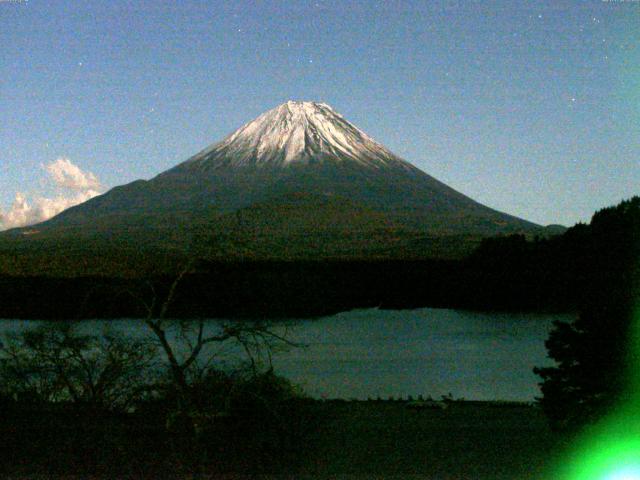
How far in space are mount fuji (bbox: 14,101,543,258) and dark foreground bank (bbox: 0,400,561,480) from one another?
18.8 m

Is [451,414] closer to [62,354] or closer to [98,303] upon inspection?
[62,354]

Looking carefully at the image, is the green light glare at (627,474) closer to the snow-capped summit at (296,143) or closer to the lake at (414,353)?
the lake at (414,353)

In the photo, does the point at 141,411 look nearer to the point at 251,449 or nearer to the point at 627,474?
the point at 251,449

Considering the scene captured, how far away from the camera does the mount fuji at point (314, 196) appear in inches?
1284

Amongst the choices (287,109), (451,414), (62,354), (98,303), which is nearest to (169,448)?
(62,354)

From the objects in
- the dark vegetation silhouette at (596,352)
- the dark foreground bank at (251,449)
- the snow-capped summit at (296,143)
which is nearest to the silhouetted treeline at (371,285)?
the dark foreground bank at (251,449)

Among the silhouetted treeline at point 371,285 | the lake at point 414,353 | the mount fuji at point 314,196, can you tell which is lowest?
the lake at point 414,353

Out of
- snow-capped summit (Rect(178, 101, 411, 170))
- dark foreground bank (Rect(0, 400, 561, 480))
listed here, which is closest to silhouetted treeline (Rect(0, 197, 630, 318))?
dark foreground bank (Rect(0, 400, 561, 480))

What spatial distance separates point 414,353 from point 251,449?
13492 millimetres

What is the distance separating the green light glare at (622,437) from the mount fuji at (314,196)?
65.5 feet

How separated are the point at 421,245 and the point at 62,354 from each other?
87.6 feet

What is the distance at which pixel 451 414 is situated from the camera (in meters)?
7.88

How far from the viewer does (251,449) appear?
18.9ft

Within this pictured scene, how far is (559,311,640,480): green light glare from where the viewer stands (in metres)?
5.03
